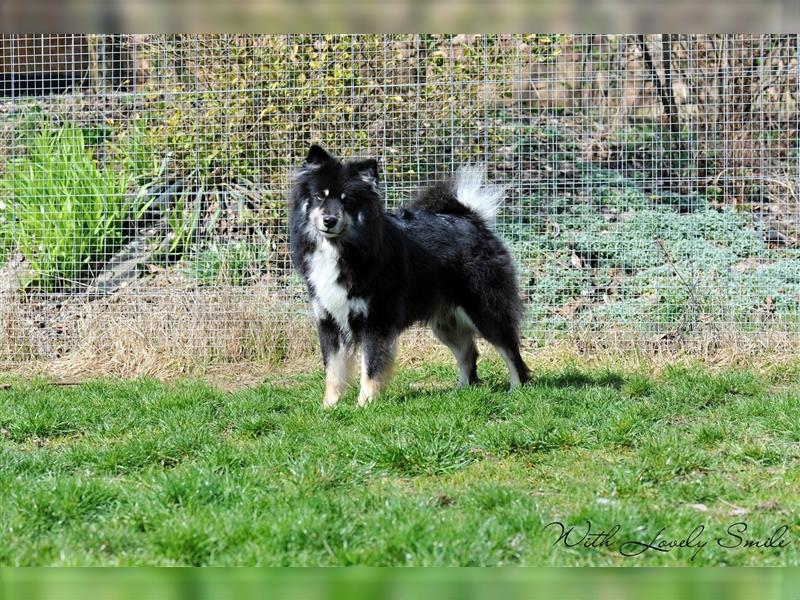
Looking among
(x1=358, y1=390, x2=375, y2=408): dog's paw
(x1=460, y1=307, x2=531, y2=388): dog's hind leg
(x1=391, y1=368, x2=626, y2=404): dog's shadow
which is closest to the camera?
(x1=358, y1=390, x2=375, y2=408): dog's paw

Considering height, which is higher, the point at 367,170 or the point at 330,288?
the point at 367,170

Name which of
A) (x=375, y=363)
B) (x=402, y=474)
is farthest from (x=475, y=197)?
(x=402, y=474)

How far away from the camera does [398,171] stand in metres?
8.50

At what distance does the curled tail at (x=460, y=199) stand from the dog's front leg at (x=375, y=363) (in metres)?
1.41

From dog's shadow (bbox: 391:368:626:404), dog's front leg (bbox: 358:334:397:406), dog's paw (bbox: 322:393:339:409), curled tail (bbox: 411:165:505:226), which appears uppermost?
curled tail (bbox: 411:165:505:226)

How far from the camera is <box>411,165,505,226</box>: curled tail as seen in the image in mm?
6734

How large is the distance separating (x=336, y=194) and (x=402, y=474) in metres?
2.21

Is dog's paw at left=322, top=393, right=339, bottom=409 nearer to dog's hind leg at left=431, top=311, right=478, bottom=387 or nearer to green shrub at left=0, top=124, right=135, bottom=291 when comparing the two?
dog's hind leg at left=431, top=311, right=478, bottom=387

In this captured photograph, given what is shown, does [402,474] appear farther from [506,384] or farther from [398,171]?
[398,171]

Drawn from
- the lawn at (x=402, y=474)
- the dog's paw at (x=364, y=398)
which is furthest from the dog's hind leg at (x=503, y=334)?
the dog's paw at (x=364, y=398)

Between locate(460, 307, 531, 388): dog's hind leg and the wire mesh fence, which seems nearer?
locate(460, 307, 531, 388): dog's hind leg

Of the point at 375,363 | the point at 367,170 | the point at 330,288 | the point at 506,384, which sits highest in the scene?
the point at 367,170

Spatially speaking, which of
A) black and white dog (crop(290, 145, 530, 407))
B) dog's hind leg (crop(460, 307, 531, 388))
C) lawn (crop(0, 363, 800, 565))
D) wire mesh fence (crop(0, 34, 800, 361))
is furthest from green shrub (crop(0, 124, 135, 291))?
dog's hind leg (crop(460, 307, 531, 388))
